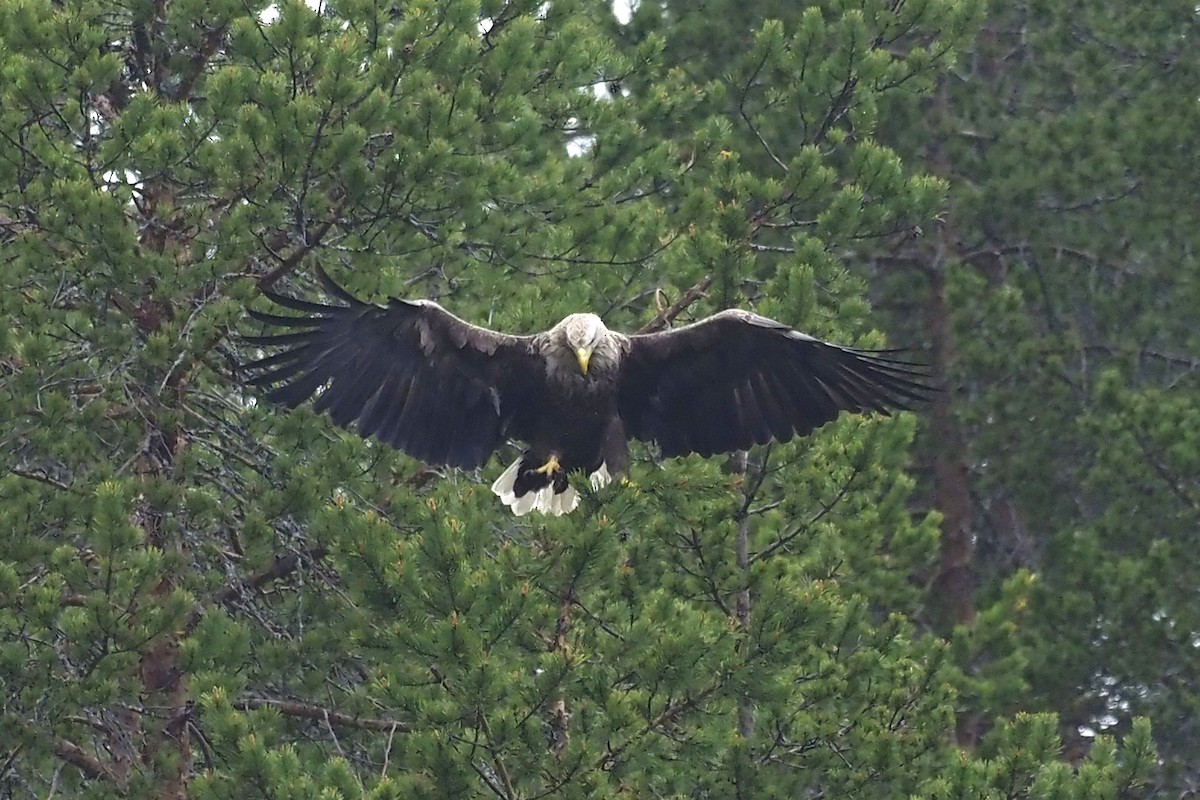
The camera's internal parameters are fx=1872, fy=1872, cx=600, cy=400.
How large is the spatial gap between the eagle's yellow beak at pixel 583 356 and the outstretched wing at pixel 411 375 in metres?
0.35

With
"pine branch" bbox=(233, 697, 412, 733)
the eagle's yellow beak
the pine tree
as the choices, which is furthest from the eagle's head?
the pine tree

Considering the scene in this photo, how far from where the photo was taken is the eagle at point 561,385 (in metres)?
7.18

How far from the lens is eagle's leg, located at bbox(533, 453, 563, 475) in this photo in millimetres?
7637

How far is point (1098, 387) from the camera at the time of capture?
985 cm

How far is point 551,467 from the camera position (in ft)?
25.1

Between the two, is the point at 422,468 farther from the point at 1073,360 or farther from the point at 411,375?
the point at 1073,360

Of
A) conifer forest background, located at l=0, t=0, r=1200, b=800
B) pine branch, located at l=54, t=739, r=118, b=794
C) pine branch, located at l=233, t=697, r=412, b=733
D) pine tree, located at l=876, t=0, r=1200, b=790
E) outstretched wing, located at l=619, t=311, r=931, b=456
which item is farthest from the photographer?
pine tree, located at l=876, t=0, r=1200, b=790

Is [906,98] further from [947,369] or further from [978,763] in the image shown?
[978,763]

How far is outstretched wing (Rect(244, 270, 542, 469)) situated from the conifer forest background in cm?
13

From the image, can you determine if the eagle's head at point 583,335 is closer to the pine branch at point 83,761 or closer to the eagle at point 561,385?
the eagle at point 561,385

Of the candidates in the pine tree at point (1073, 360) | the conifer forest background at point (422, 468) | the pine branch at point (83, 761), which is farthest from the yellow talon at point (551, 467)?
the pine tree at point (1073, 360)

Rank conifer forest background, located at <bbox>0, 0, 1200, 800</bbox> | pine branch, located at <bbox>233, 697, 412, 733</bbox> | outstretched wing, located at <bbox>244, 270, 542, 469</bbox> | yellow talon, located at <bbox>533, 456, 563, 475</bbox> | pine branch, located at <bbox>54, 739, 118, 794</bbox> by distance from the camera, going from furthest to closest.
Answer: yellow talon, located at <bbox>533, 456, 563, 475</bbox>, outstretched wing, located at <bbox>244, 270, 542, 469</bbox>, pine branch, located at <bbox>233, 697, 412, 733</bbox>, pine branch, located at <bbox>54, 739, 118, 794</bbox>, conifer forest background, located at <bbox>0, 0, 1200, 800</bbox>

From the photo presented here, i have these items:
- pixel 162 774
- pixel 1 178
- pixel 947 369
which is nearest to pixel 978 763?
pixel 162 774

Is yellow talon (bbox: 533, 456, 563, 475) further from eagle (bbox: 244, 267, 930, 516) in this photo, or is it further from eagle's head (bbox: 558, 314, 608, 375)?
eagle's head (bbox: 558, 314, 608, 375)
